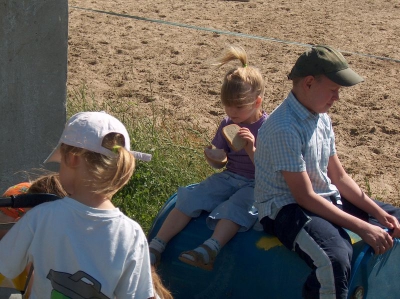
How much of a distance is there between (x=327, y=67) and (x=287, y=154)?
1.45ft

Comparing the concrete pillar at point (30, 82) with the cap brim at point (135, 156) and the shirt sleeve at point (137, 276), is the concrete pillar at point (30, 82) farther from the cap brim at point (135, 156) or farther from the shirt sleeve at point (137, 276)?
the shirt sleeve at point (137, 276)

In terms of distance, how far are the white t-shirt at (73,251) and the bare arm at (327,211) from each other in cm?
106

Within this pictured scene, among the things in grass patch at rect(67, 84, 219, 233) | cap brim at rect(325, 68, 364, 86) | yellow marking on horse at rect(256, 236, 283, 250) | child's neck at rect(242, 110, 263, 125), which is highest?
cap brim at rect(325, 68, 364, 86)

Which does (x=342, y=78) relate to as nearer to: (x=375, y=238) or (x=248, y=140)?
(x=248, y=140)

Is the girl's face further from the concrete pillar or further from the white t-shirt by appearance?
the white t-shirt

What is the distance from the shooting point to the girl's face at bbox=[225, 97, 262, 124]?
3676mm

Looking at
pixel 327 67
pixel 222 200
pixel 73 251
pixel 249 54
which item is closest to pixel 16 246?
pixel 73 251

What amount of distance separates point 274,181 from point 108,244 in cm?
119

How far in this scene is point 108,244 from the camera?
2332 mm

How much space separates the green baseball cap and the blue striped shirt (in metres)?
0.15

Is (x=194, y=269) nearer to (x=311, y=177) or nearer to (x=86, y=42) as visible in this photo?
(x=311, y=177)

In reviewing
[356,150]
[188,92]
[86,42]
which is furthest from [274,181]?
[86,42]

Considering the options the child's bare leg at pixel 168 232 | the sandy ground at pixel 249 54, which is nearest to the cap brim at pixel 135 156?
the child's bare leg at pixel 168 232

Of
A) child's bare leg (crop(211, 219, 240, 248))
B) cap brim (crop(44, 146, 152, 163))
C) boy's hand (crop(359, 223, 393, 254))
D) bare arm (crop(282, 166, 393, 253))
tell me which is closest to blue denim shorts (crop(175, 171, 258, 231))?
child's bare leg (crop(211, 219, 240, 248))
